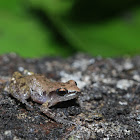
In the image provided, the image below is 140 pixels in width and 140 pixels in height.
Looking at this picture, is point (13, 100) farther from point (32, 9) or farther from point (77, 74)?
point (32, 9)

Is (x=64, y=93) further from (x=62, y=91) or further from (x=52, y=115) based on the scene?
(x=52, y=115)

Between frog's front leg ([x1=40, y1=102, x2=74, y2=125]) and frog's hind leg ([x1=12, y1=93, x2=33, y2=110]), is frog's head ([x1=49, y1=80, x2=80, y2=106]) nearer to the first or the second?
frog's front leg ([x1=40, y1=102, x2=74, y2=125])

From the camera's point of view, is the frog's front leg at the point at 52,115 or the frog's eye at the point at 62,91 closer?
the frog's front leg at the point at 52,115

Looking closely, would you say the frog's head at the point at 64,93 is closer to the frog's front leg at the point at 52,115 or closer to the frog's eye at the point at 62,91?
the frog's eye at the point at 62,91

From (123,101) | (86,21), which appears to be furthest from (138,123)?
(86,21)

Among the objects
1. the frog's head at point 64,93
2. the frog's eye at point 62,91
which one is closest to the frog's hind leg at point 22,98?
the frog's head at point 64,93

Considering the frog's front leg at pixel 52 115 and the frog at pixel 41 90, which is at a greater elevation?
the frog at pixel 41 90

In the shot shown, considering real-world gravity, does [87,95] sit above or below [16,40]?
below

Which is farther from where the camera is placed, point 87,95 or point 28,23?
point 28,23
